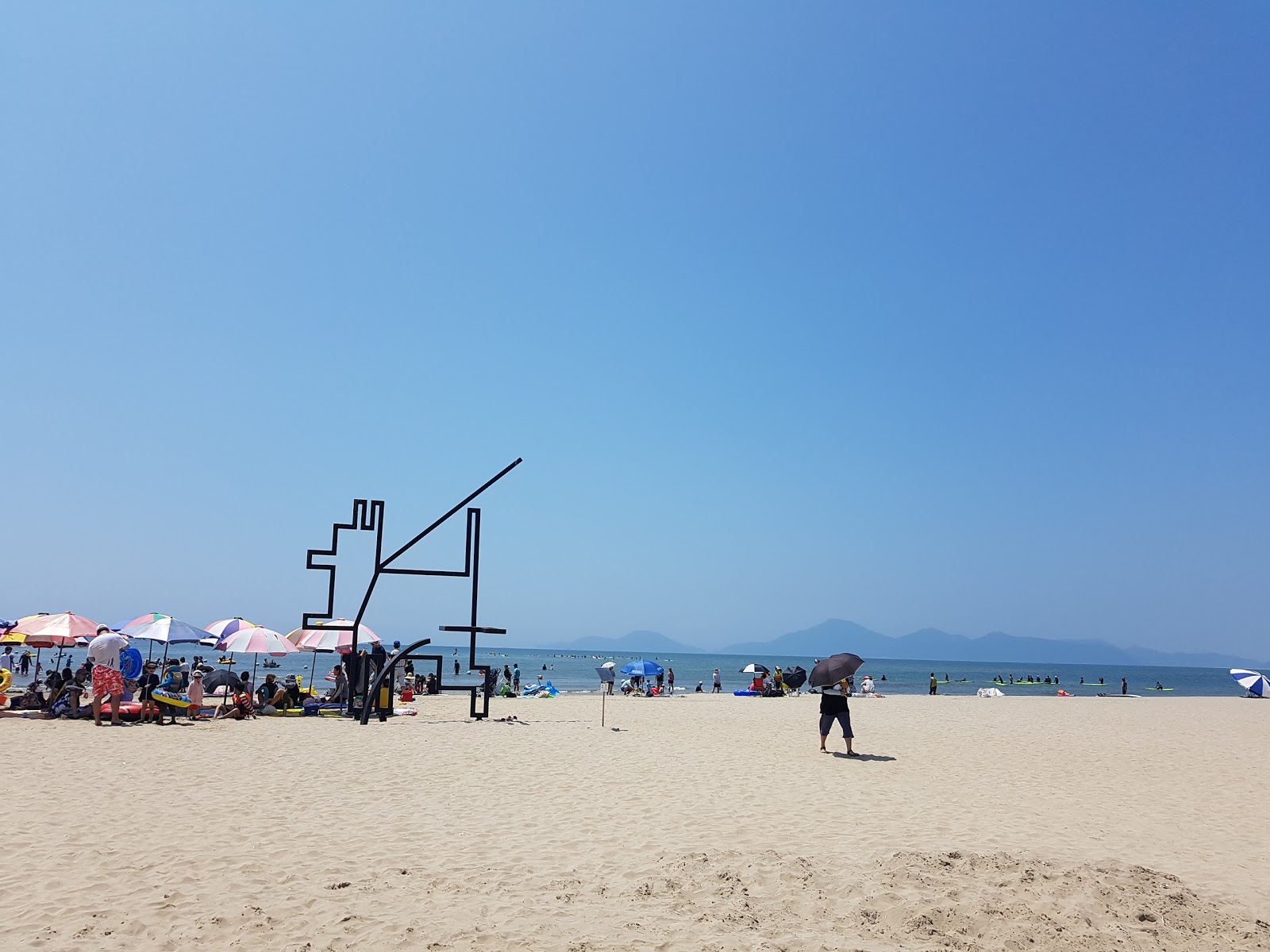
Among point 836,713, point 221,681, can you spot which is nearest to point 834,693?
point 836,713

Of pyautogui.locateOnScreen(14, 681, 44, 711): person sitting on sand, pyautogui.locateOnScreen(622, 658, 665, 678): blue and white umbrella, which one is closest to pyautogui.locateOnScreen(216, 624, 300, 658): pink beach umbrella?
pyautogui.locateOnScreen(14, 681, 44, 711): person sitting on sand

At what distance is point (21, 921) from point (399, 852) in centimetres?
281

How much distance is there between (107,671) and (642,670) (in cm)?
2437

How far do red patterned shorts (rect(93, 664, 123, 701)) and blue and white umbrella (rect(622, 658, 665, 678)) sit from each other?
2291 cm

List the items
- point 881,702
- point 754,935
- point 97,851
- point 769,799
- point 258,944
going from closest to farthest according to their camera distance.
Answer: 1. point 258,944
2. point 754,935
3. point 97,851
4. point 769,799
5. point 881,702

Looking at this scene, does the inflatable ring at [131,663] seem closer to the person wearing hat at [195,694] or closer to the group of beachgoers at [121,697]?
the group of beachgoers at [121,697]

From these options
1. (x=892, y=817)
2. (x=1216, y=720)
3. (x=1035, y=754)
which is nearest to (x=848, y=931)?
(x=892, y=817)

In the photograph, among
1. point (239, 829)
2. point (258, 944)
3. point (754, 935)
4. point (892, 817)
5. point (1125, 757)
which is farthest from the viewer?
point (1125, 757)

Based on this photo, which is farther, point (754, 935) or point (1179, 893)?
point (1179, 893)

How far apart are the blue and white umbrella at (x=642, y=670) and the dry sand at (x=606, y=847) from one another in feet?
71.5

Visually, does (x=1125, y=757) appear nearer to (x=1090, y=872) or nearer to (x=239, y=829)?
(x=1090, y=872)

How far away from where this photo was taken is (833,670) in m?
15.0

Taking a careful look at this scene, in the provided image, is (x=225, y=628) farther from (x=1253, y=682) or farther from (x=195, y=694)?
(x=1253, y=682)

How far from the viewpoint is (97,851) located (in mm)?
7012
